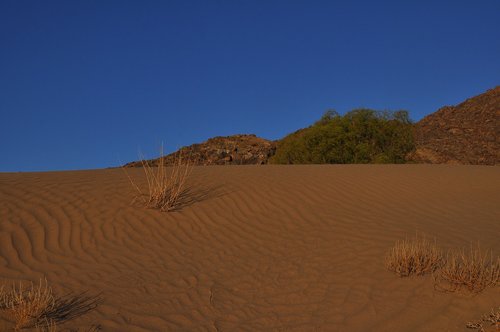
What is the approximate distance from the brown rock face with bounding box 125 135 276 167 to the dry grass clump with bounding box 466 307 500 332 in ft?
75.7

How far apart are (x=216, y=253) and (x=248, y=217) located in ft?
5.39

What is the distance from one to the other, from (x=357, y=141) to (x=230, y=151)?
8225 millimetres

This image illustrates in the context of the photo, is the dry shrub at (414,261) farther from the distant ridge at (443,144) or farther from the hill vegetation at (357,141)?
the distant ridge at (443,144)

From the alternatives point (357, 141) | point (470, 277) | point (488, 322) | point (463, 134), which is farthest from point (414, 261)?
point (463, 134)

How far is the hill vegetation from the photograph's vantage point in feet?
79.2

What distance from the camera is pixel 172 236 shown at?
788 cm

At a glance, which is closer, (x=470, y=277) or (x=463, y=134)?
(x=470, y=277)

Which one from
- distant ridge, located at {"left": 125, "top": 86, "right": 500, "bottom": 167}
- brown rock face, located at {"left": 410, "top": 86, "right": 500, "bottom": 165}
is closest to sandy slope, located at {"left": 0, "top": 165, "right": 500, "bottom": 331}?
distant ridge, located at {"left": 125, "top": 86, "right": 500, "bottom": 167}

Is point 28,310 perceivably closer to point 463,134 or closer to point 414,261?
point 414,261

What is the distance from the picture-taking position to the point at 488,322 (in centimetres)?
449

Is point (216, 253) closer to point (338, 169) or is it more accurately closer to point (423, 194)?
point (423, 194)

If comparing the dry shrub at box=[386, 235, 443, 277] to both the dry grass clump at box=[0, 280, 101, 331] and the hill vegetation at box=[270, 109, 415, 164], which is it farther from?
the hill vegetation at box=[270, 109, 415, 164]

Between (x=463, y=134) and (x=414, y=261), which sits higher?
(x=463, y=134)

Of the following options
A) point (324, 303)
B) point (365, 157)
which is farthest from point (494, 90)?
point (324, 303)
